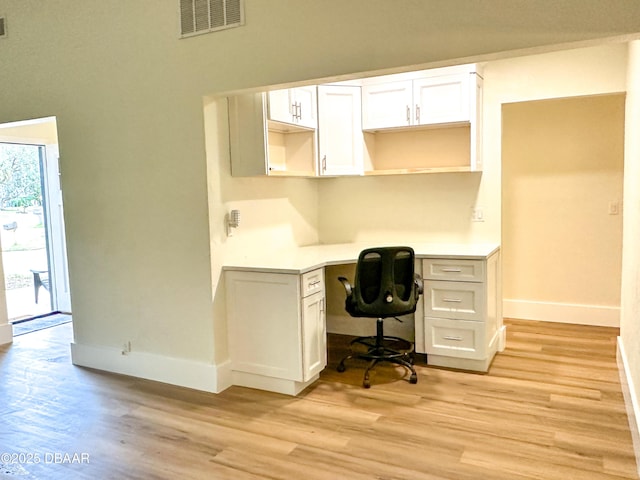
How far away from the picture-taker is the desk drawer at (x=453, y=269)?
138 inches

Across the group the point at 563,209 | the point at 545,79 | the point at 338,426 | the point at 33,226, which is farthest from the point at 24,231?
the point at 563,209

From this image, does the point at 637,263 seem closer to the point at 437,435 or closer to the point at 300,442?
the point at 437,435

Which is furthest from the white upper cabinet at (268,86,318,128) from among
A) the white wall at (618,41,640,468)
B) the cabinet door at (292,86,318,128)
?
the white wall at (618,41,640,468)

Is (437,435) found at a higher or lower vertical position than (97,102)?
lower

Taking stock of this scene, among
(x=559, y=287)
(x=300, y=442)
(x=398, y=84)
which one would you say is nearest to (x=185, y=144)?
(x=398, y=84)

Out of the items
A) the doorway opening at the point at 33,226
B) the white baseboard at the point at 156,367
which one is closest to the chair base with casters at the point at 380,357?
the white baseboard at the point at 156,367

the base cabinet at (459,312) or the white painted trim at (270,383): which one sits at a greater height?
the base cabinet at (459,312)

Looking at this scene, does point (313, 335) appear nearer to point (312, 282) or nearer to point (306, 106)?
point (312, 282)

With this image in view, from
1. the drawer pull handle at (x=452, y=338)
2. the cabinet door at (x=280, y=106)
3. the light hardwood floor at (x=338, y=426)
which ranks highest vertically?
the cabinet door at (x=280, y=106)

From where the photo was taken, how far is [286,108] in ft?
11.7

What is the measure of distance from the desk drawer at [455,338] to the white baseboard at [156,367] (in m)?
1.50

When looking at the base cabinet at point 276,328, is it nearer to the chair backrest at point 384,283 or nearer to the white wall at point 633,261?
the chair backrest at point 384,283

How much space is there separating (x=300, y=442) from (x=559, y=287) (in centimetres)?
339

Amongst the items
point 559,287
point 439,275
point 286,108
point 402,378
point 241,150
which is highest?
point 286,108
